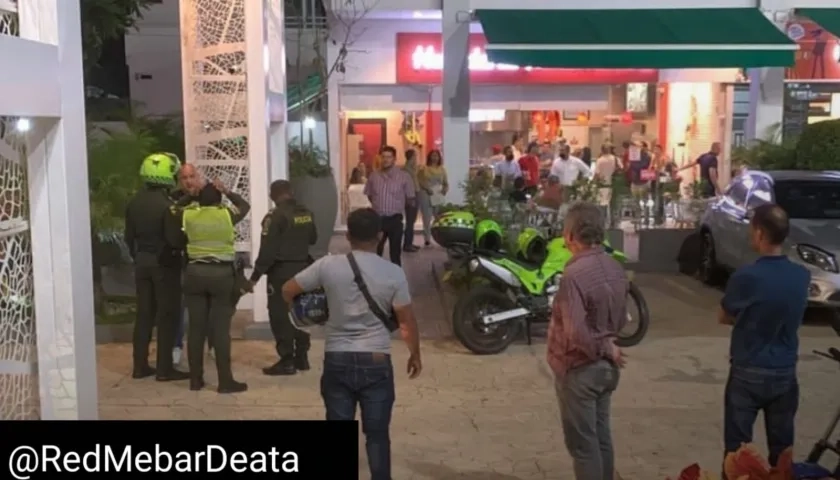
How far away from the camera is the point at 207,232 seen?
725 centimetres

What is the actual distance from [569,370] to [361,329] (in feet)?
3.44

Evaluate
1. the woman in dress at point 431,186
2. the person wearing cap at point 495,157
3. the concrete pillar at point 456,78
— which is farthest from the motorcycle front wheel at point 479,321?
the person wearing cap at point 495,157

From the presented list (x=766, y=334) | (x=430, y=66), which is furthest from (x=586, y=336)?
(x=430, y=66)

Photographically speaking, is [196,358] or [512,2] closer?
[196,358]

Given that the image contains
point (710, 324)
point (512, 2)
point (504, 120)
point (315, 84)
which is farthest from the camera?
point (504, 120)

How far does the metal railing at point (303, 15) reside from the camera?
17267 mm

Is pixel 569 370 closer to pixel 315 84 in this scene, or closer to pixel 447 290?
pixel 447 290

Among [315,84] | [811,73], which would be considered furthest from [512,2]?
[811,73]

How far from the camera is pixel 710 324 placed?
1007 centimetres

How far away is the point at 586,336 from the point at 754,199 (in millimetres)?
7452

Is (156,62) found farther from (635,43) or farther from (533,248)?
(533,248)

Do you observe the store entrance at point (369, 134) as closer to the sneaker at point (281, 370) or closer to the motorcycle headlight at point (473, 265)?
the motorcycle headlight at point (473, 265)

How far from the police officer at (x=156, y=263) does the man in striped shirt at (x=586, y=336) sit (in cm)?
407

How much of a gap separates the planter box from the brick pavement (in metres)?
3.84
